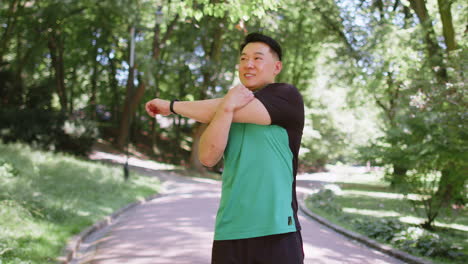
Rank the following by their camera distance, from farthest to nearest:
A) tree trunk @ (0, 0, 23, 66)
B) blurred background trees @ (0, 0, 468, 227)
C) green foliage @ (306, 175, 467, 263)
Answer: tree trunk @ (0, 0, 23, 66), blurred background trees @ (0, 0, 468, 227), green foliage @ (306, 175, 467, 263)

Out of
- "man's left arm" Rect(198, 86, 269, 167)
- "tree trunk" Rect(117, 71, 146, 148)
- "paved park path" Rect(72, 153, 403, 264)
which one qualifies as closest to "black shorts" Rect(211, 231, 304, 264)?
"man's left arm" Rect(198, 86, 269, 167)

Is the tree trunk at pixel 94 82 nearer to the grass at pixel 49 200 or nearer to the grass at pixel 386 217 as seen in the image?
the grass at pixel 49 200

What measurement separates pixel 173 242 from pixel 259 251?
20.5 ft

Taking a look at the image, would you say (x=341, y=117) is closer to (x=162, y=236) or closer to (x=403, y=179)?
(x=403, y=179)

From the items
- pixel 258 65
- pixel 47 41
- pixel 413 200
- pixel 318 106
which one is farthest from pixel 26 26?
pixel 258 65

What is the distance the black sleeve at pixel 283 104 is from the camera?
2.56m

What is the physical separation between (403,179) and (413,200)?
0.53 meters

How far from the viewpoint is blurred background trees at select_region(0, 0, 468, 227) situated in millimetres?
10289

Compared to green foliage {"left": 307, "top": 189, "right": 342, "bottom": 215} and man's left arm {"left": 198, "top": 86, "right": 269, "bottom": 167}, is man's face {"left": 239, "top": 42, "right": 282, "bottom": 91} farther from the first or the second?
green foliage {"left": 307, "top": 189, "right": 342, "bottom": 215}

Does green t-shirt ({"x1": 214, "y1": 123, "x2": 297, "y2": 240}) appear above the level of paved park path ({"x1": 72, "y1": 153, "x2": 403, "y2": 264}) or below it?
above

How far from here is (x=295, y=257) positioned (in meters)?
2.52

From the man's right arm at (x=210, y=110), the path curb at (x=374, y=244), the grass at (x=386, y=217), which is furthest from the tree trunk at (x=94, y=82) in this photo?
the man's right arm at (x=210, y=110)

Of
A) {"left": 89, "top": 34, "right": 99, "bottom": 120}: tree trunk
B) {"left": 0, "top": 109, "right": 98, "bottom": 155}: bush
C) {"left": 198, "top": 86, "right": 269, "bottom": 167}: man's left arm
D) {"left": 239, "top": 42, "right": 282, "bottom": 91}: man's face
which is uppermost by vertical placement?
{"left": 89, "top": 34, "right": 99, "bottom": 120}: tree trunk

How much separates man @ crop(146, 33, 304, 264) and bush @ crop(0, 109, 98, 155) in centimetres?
2281
